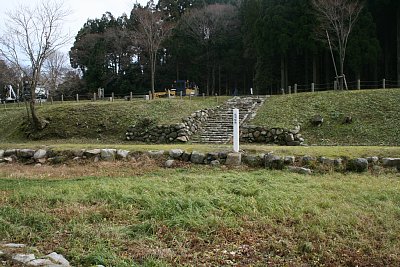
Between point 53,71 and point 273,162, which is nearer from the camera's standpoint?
point 273,162

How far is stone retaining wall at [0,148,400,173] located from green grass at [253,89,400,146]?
5699 millimetres

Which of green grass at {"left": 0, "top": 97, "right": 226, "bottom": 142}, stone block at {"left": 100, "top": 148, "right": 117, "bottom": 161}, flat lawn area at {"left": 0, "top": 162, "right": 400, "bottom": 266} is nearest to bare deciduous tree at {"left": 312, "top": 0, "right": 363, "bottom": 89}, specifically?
green grass at {"left": 0, "top": 97, "right": 226, "bottom": 142}

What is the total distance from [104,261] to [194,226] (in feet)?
4.02

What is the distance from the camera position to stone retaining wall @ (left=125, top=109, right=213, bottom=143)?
1520 cm

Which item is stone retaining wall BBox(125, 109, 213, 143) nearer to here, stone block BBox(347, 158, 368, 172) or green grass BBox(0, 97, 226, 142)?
green grass BBox(0, 97, 226, 142)

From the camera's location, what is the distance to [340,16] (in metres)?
22.1

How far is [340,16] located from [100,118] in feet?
52.1

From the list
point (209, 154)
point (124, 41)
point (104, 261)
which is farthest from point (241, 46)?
point (104, 261)

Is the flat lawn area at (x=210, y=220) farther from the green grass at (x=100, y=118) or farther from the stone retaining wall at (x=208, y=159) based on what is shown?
the green grass at (x=100, y=118)

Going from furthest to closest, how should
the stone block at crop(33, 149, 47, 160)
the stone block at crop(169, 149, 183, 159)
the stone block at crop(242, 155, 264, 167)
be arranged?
the stone block at crop(33, 149, 47, 160), the stone block at crop(169, 149, 183, 159), the stone block at crop(242, 155, 264, 167)

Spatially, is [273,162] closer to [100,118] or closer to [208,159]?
[208,159]

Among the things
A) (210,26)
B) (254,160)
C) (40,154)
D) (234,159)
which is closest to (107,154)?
(40,154)

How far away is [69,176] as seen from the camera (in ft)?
24.8

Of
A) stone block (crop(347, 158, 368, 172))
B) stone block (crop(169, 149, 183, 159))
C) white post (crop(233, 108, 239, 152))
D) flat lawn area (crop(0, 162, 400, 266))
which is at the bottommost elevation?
flat lawn area (crop(0, 162, 400, 266))
